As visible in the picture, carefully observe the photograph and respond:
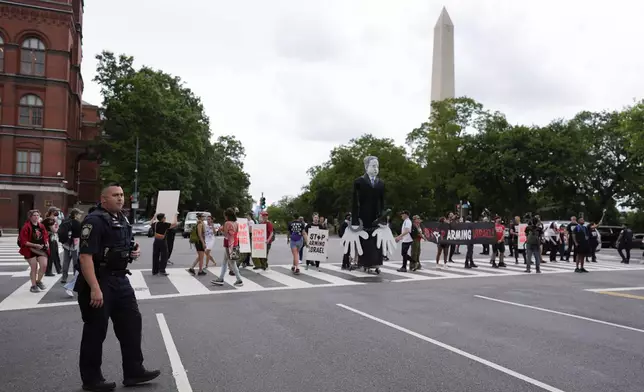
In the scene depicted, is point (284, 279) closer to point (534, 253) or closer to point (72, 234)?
point (72, 234)

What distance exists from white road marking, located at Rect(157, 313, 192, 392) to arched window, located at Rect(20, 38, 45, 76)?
48296 millimetres

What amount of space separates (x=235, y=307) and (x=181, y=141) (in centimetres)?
4330

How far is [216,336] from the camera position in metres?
7.45

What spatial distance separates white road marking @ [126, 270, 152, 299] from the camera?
37.0ft

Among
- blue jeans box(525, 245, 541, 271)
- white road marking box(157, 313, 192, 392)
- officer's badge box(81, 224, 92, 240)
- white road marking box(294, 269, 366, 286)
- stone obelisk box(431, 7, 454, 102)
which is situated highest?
stone obelisk box(431, 7, 454, 102)

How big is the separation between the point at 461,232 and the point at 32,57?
4366 cm

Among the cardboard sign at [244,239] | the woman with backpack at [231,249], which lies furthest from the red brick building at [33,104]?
the woman with backpack at [231,249]

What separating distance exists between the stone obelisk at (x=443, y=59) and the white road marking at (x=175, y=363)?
5904cm

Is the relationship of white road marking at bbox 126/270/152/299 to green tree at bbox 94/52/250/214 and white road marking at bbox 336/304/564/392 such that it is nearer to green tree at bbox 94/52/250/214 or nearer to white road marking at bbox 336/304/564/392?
white road marking at bbox 336/304/564/392

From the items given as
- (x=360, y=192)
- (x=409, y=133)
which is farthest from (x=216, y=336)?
(x=409, y=133)

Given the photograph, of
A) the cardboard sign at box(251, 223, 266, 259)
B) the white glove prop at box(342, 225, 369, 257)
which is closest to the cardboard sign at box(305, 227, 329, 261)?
the white glove prop at box(342, 225, 369, 257)

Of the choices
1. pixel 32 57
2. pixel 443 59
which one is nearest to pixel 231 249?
pixel 32 57

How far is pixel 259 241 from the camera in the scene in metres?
16.7

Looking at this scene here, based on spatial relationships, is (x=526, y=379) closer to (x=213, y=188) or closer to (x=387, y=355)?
(x=387, y=355)
